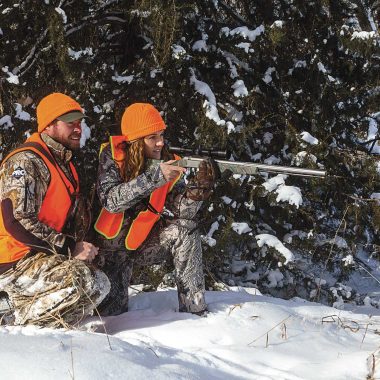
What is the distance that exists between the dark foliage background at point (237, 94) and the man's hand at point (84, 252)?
2149 millimetres

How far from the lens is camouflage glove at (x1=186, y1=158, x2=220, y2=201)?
145 inches

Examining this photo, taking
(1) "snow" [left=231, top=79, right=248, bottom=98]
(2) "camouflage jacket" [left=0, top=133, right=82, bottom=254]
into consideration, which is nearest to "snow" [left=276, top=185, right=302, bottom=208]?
(1) "snow" [left=231, top=79, right=248, bottom=98]

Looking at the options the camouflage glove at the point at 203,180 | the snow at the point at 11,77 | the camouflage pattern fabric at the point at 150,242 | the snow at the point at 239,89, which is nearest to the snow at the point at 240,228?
the snow at the point at 239,89

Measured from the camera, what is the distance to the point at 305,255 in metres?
7.61

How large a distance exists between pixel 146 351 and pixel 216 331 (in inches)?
27.5

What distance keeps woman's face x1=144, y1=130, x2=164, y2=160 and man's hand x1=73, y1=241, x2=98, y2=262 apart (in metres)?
0.84

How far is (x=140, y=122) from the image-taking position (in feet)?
12.6

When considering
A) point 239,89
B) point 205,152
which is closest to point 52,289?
point 205,152

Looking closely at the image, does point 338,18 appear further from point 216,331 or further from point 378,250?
point 216,331

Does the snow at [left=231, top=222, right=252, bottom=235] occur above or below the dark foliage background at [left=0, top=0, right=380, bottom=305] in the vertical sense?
below

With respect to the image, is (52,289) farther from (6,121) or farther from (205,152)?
(6,121)

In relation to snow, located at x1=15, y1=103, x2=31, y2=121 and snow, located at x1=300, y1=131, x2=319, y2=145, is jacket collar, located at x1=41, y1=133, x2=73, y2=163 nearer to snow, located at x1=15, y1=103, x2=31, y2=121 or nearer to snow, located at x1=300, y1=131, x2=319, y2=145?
snow, located at x1=15, y1=103, x2=31, y2=121

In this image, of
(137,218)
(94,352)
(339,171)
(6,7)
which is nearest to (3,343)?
(94,352)

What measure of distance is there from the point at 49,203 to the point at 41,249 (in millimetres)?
324
